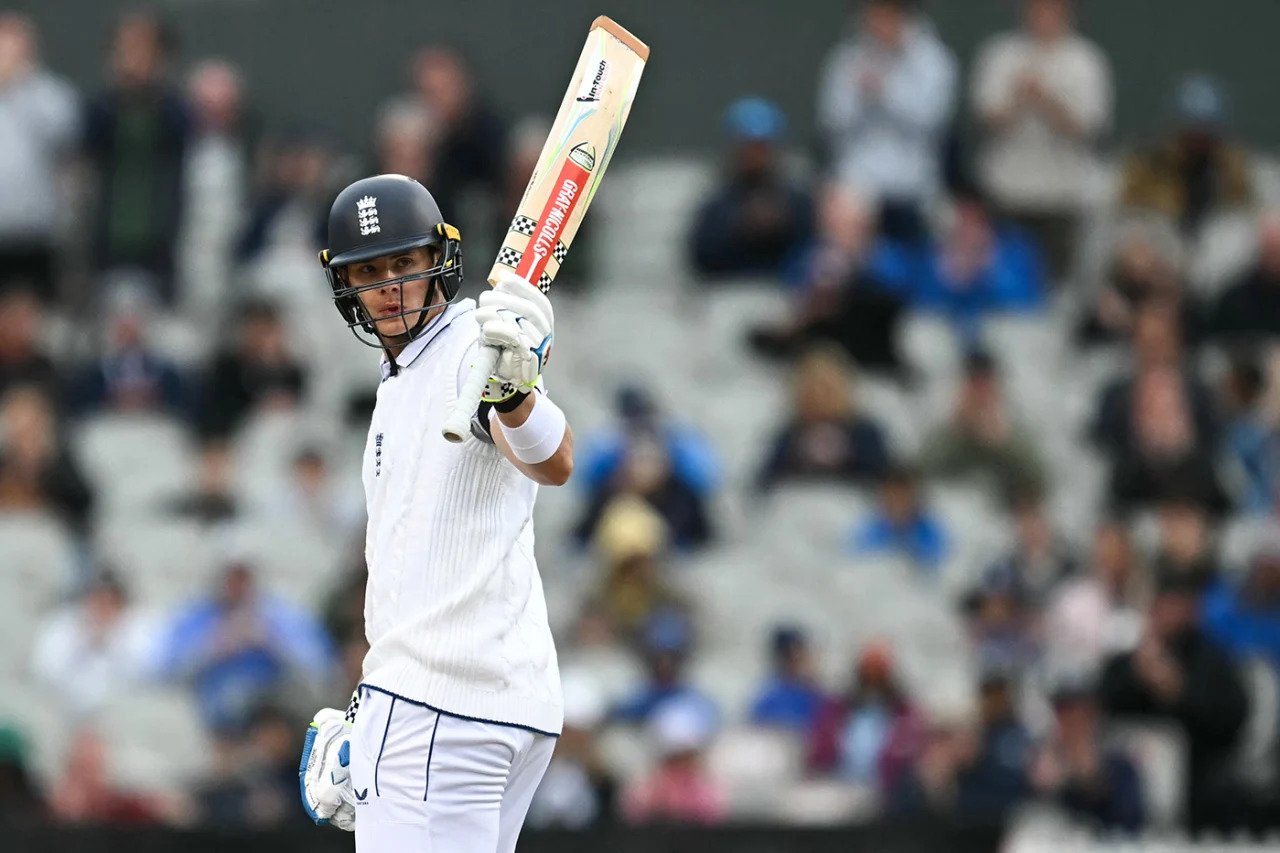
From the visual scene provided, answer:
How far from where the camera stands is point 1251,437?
12406 millimetres

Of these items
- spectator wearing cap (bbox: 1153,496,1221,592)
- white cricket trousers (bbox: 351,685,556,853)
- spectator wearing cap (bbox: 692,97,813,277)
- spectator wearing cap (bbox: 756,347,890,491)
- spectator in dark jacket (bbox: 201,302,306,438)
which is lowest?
white cricket trousers (bbox: 351,685,556,853)

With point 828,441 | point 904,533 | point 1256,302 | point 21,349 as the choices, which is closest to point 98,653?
point 21,349

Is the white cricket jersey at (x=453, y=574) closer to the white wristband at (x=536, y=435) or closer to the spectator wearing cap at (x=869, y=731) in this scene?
the white wristband at (x=536, y=435)

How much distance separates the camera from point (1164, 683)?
1084 centimetres

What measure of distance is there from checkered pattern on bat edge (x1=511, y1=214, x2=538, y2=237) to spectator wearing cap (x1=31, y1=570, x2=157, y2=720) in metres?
7.22

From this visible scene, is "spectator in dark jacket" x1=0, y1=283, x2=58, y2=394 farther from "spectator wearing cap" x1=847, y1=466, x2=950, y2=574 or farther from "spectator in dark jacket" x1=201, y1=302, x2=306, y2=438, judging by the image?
"spectator wearing cap" x1=847, y1=466, x2=950, y2=574

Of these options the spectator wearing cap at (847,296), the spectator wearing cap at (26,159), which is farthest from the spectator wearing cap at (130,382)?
the spectator wearing cap at (847,296)

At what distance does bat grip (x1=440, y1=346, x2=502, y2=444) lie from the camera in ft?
15.8

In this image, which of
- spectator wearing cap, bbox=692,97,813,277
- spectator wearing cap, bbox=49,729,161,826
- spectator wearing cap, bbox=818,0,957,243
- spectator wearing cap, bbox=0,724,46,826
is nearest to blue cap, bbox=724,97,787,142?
spectator wearing cap, bbox=692,97,813,277

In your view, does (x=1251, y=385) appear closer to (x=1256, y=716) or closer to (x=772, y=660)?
(x=1256, y=716)

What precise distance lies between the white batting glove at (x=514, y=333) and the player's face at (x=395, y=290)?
36cm

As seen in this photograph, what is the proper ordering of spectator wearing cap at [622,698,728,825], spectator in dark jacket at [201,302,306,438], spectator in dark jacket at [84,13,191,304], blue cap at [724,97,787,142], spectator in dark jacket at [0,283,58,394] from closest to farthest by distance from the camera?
spectator wearing cap at [622,698,728,825], spectator in dark jacket at [201,302,306,438], spectator in dark jacket at [0,283,58,394], blue cap at [724,97,787,142], spectator in dark jacket at [84,13,191,304]

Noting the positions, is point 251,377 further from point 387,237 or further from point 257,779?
point 387,237

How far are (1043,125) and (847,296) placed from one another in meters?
1.97
